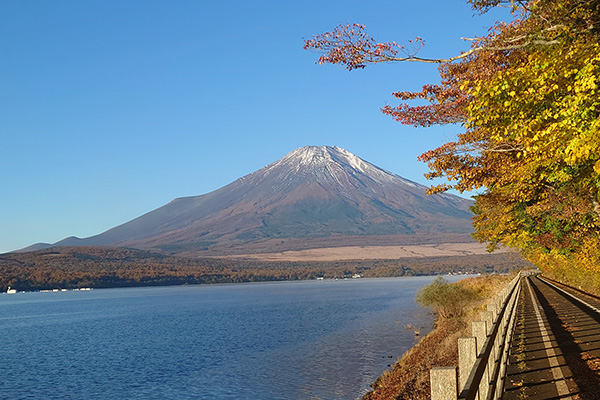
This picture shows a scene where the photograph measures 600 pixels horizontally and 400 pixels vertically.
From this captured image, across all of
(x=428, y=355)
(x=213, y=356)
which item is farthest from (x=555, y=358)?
(x=213, y=356)

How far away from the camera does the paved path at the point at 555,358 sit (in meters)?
10.8

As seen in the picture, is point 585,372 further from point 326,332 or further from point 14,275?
point 14,275

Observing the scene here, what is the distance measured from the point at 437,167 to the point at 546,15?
8603mm

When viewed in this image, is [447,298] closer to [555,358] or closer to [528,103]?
[555,358]

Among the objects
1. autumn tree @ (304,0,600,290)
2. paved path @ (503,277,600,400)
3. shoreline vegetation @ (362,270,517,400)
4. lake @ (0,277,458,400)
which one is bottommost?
lake @ (0,277,458,400)

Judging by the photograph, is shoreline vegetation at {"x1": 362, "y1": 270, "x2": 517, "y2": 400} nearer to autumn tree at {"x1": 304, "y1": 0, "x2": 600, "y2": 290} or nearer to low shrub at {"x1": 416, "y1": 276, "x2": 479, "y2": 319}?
low shrub at {"x1": 416, "y1": 276, "x2": 479, "y2": 319}

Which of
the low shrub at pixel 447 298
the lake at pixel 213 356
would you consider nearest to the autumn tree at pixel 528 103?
the lake at pixel 213 356

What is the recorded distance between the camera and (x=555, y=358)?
14211 mm

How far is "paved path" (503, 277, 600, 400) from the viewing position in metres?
10.8

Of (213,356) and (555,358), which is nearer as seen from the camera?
(555,358)

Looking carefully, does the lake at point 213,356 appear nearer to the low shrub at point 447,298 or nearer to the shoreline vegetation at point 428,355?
the shoreline vegetation at point 428,355

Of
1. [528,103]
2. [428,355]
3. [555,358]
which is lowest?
[428,355]

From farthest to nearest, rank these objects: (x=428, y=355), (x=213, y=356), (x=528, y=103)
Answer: (x=213, y=356) < (x=428, y=355) < (x=528, y=103)

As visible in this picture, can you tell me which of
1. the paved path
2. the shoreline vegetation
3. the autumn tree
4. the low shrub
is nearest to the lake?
the shoreline vegetation
